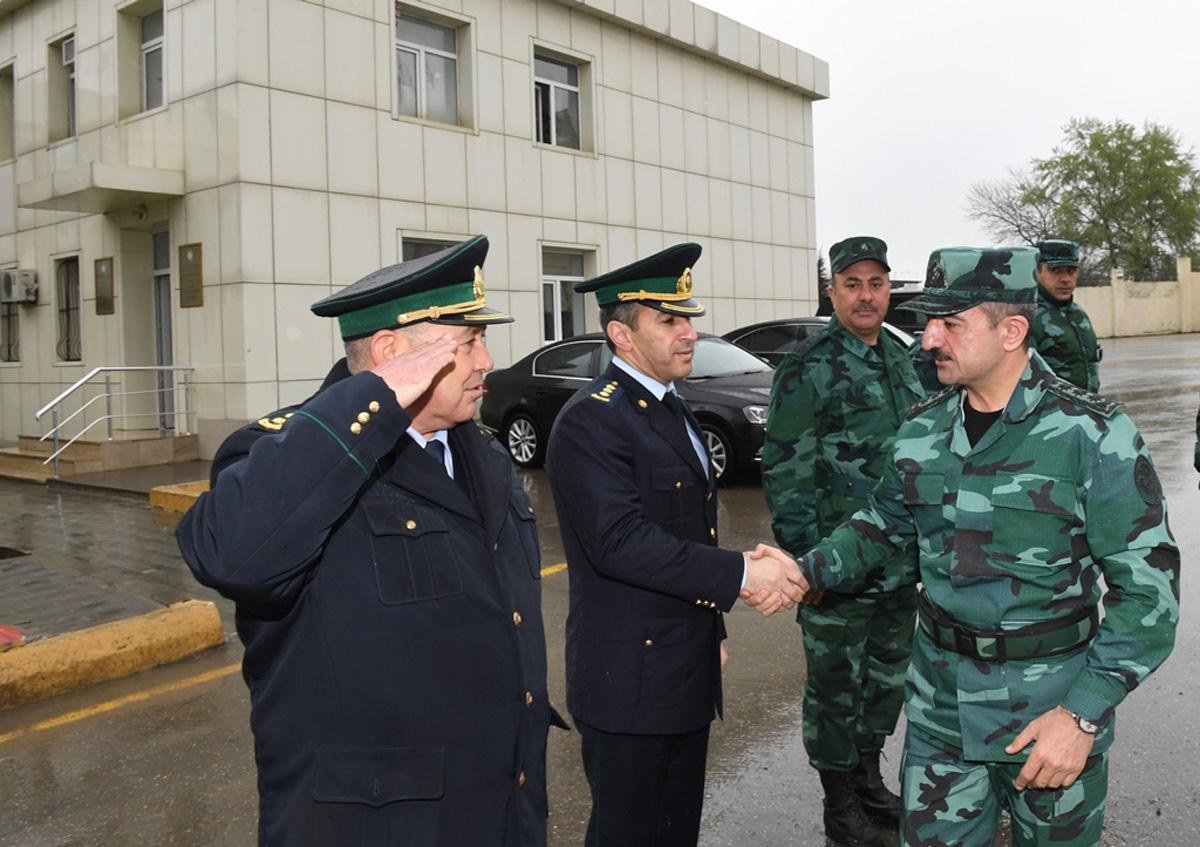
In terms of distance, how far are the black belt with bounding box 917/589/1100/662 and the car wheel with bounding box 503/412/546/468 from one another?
9.86 meters

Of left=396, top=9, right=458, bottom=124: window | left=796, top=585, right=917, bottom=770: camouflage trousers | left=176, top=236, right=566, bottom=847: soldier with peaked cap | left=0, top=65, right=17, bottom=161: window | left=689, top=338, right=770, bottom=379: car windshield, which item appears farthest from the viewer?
left=0, top=65, right=17, bottom=161: window

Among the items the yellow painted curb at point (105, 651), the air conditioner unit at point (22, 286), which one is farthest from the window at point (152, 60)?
the yellow painted curb at point (105, 651)

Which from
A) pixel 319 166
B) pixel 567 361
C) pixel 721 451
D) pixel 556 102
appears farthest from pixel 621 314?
pixel 556 102

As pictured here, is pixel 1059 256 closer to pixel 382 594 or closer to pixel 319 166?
pixel 382 594

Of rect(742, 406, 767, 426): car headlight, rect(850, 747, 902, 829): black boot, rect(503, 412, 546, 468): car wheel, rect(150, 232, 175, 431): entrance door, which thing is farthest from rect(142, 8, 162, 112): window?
rect(850, 747, 902, 829): black boot

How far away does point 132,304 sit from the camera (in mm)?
15047

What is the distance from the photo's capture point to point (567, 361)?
12352 millimetres

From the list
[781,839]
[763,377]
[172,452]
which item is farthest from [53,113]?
[781,839]

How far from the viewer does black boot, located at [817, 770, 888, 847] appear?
350cm

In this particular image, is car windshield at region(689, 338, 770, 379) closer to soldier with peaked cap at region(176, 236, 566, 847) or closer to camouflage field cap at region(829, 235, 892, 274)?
camouflage field cap at region(829, 235, 892, 274)

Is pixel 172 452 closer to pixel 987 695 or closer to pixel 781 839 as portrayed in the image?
pixel 781 839

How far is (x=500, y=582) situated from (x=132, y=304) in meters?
14.6

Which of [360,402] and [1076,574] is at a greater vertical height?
[360,402]

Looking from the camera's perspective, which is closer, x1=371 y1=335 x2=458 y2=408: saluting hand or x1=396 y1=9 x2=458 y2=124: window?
x1=371 y1=335 x2=458 y2=408: saluting hand
